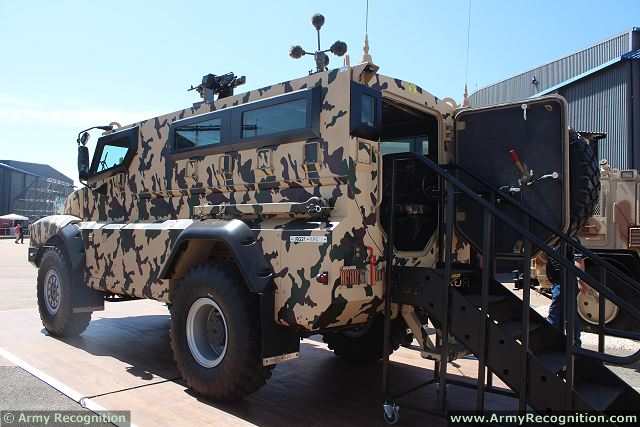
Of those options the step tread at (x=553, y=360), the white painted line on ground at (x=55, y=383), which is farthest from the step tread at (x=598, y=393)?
the white painted line on ground at (x=55, y=383)

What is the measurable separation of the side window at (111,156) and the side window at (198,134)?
110 centimetres

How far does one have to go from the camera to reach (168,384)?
4984mm

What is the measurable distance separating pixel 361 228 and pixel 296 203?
0.57 m

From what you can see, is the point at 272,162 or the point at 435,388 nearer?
the point at 272,162

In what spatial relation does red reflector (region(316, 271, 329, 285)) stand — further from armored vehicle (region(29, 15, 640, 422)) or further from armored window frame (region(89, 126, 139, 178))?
armored window frame (region(89, 126, 139, 178))

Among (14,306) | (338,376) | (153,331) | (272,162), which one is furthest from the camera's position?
(14,306)

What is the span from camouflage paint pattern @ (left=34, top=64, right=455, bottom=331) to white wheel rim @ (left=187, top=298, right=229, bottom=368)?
1.77ft

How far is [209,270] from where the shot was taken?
4.53 m

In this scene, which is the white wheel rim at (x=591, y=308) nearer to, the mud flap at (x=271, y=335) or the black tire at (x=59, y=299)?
the mud flap at (x=271, y=335)

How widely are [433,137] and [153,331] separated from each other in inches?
186

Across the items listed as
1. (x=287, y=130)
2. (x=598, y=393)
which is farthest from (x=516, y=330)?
(x=287, y=130)

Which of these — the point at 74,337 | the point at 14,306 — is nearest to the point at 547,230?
the point at 74,337

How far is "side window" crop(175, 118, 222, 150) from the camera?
5035 millimetres

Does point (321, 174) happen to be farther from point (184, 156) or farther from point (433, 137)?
point (184, 156)
